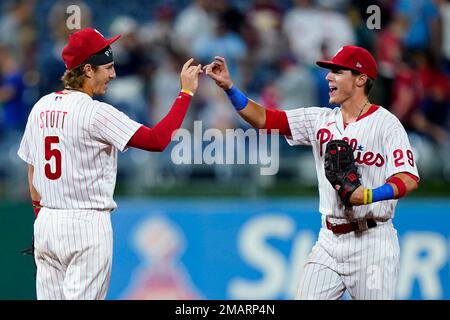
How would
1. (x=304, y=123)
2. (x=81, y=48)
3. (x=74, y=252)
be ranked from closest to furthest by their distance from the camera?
(x=74, y=252)
(x=81, y=48)
(x=304, y=123)

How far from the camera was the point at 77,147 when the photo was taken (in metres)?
5.19

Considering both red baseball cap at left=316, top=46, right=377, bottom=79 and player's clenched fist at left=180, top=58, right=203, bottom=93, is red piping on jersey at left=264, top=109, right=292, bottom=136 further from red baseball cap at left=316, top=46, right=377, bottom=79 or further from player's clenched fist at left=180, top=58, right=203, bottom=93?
player's clenched fist at left=180, top=58, right=203, bottom=93

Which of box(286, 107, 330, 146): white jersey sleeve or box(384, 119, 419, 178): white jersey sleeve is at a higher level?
box(286, 107, 330, 146): white jersey sleeve

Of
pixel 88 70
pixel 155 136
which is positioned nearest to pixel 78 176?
pixel 155 136

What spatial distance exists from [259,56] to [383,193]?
17.1 feet

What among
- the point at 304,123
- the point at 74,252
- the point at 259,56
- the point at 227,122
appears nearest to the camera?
the point at 74,252

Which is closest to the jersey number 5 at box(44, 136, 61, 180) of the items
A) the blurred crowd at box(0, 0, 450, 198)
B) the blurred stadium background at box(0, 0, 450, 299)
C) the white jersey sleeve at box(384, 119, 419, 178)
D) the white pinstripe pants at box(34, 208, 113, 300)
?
the white pinstripe pants at box(34, 208, 113, 300)

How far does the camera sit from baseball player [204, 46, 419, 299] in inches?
213

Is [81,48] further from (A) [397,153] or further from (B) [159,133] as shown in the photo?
(A) [397,153]

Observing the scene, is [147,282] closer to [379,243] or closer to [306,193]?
[306,193]

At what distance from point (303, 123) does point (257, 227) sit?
2.57 m

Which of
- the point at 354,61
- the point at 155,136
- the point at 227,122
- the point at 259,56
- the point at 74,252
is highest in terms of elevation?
the point at 259,56

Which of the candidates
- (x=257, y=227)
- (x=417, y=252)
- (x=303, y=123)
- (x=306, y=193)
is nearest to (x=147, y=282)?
(x=257, y=227)

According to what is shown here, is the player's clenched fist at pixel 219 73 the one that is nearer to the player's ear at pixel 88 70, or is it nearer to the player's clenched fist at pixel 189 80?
the player's clenched fist at pixel 189 80
